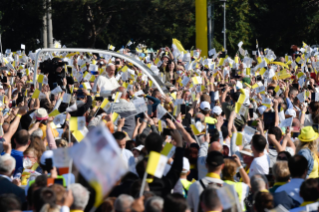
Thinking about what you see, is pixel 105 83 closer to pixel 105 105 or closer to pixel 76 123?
pixel 105 105

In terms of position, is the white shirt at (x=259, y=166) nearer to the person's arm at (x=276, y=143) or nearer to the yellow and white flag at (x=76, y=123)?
the person's arm at (x=276, y=143)

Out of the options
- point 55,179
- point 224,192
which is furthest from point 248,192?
point 55,179

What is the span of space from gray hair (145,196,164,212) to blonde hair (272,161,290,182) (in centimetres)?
137

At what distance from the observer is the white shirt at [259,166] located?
528 cm

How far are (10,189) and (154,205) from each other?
1600 millimetres

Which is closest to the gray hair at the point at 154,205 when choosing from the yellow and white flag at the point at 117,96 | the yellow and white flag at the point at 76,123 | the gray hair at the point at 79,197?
the gray hair at the point at 79,197

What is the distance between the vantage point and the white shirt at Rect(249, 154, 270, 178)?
528cm

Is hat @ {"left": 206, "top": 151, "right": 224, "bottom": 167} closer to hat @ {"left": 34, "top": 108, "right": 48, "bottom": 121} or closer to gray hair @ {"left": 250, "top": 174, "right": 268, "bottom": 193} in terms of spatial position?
gray hair @ {"left": 250, "top": 174, "right": 268, "bottom": 193}

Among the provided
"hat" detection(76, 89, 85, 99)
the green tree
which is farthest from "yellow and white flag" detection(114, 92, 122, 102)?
the green tree

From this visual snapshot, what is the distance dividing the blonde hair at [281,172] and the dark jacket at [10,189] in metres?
2.21

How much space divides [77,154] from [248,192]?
1.82 meters

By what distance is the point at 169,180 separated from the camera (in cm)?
448

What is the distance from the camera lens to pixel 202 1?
852 inches

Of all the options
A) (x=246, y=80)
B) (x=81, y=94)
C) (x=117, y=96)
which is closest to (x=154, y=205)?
(x=117, y=96)
